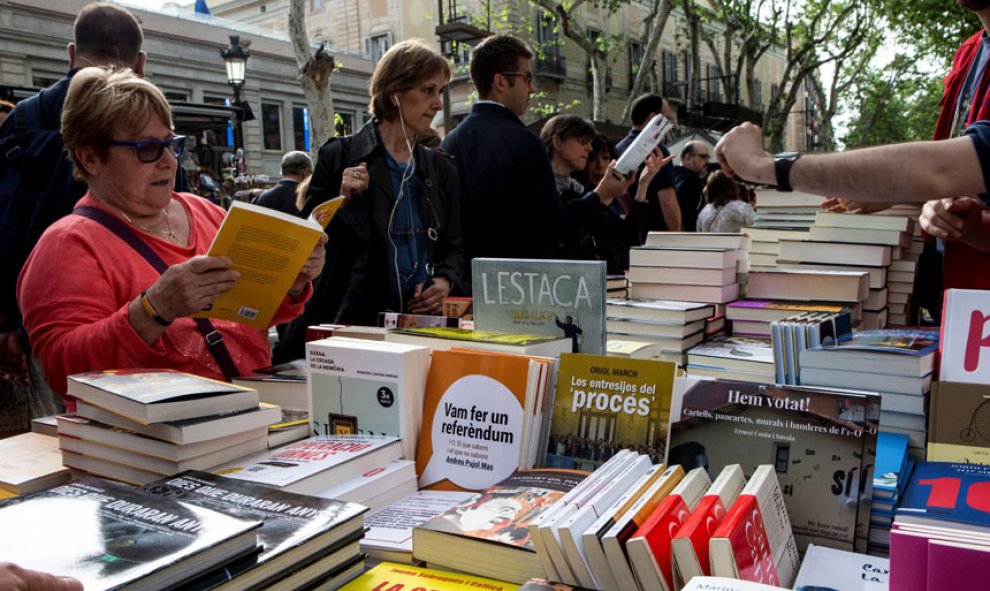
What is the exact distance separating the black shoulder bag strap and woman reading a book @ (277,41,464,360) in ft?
2.40

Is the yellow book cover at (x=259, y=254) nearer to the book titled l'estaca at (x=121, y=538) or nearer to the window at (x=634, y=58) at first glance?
the book titled l'estaca at (x=121, y=538)

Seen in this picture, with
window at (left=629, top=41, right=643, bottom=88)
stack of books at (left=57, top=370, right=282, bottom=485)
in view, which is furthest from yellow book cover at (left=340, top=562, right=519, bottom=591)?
window at (left=629, top=41, right=643, bottom=88)

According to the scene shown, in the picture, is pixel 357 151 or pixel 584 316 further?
pixel 357 151

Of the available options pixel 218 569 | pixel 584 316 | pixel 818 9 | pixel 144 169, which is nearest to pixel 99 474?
pixel 218 569

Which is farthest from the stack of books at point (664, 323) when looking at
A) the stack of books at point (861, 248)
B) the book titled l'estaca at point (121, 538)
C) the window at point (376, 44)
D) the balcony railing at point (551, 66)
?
the window at point (376, 44)

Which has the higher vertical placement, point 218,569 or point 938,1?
point 938,1

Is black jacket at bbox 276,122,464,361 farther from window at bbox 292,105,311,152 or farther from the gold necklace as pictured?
window at bbox 292,105,311,152

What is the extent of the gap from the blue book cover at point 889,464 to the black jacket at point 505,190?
203cm

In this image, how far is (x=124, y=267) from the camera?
6.50ft

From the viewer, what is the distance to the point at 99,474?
150 cm

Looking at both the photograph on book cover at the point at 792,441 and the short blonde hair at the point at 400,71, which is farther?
the short blonde hair at the point at 400,71

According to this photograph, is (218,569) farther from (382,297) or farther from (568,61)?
(568,61)

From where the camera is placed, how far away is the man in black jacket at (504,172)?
10.6 ft

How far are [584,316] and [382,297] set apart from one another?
1.46 m
